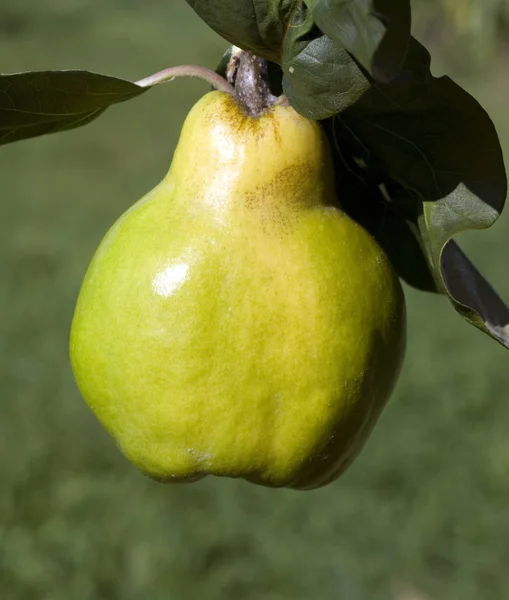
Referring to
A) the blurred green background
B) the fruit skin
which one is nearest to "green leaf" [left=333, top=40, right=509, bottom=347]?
the fruit skin

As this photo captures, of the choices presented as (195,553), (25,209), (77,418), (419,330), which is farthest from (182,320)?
(25,209)

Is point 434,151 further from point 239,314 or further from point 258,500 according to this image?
point 258,500

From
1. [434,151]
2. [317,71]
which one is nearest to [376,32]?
[317,71]

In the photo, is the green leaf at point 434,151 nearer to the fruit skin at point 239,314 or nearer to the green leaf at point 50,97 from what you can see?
the fruit skin at point 239,314

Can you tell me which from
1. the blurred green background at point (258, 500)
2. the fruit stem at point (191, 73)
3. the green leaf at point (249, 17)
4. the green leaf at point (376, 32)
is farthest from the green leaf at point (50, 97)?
the blurred green background at point (258, 500)

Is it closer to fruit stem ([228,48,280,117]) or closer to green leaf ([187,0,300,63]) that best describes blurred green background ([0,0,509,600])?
fruit stem ([228,48,280,117])

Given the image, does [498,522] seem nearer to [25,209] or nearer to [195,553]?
[195,553]
